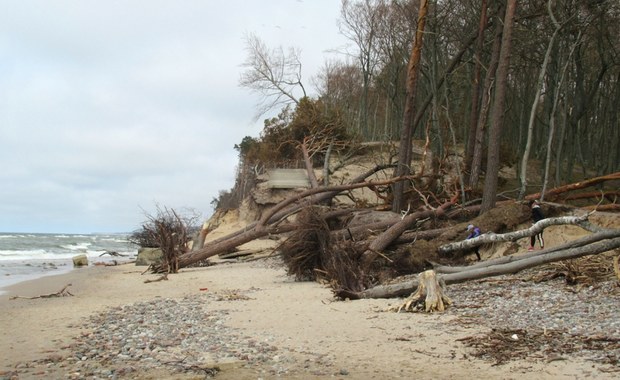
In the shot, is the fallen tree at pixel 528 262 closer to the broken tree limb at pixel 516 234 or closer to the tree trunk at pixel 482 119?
the broken tree limb at pixel 516 234

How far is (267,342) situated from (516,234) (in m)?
6.38

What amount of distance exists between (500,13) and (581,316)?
12.5 meters

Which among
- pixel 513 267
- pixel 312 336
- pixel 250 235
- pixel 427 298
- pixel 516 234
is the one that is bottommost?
pixel 312 336

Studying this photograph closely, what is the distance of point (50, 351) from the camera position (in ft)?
19.5

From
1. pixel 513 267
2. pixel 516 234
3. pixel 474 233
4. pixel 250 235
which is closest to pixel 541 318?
pixel 513 267

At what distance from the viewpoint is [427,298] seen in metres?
7.55

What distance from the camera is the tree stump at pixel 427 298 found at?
7.48 metres

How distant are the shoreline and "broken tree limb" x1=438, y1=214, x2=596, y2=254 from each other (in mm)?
1864

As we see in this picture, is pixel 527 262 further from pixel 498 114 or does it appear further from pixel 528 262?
pixel 498 114

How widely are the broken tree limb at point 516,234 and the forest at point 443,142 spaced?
0.09 feet

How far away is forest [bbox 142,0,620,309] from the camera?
11797 mm

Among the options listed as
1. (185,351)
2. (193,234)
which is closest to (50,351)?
(185,351)

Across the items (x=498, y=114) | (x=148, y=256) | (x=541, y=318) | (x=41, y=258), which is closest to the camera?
(x=541, y=318)

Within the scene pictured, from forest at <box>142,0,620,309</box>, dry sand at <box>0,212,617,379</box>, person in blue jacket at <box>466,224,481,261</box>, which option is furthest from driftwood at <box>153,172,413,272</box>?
dry sand at <box>0,212,617,379</box>
